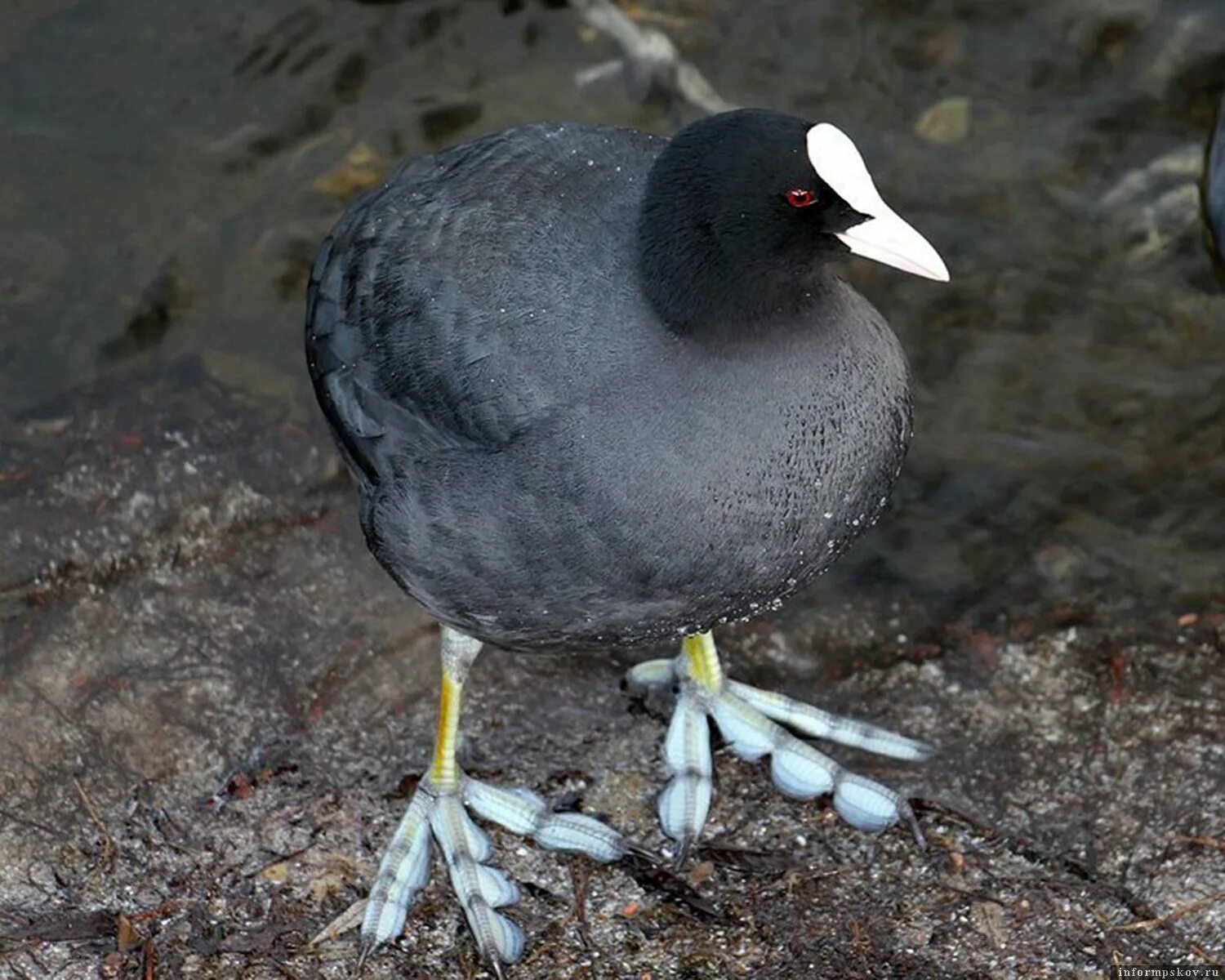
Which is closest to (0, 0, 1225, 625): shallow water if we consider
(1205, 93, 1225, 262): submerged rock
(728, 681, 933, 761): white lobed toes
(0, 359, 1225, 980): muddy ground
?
(1205, 93, 1225, 262): submerged rock

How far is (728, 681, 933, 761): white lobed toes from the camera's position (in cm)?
374

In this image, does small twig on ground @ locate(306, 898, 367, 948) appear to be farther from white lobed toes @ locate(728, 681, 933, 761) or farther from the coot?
white lobed toes @ locate(728, 681, 933, 761)

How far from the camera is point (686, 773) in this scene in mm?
3652

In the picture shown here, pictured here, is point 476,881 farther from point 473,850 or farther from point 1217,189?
point 1217,189

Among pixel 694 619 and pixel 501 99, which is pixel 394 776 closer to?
pixel 694 619

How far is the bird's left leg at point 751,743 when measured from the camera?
11.8 feet

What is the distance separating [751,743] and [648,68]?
2.23 meters

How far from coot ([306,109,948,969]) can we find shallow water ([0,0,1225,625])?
46.9 inches

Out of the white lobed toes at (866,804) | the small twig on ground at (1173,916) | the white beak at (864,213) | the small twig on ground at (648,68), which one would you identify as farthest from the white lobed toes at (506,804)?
the small twig on ground at (648,68)

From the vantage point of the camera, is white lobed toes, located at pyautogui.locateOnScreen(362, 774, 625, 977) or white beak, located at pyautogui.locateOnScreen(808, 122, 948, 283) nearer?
white beak, located at pyautogui.locateOnScreen(808, 122, 948, 283)

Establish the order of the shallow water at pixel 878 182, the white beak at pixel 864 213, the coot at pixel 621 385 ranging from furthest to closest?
the shallow water at pixel 878 182 < the coot at pixel 621 385 < the white beak at pixel 864 213

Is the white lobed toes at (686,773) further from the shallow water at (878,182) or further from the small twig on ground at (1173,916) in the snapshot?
the small twig on ground at (1173,916)

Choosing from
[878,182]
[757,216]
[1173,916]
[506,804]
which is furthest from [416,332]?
[878,182]

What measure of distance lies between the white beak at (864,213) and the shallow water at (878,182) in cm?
155
